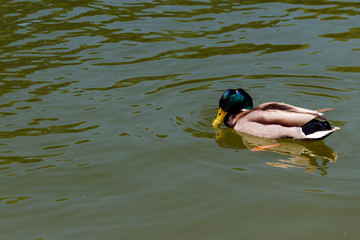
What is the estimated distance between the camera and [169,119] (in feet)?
30.9

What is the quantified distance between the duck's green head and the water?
10.3 inches

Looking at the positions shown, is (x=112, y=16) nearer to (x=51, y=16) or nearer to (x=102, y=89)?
(x=51, y=16)

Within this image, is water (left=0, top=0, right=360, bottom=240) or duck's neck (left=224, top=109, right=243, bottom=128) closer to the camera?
water (left=0, top=0, right=360, bottom=240)

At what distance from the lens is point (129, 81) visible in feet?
36.4

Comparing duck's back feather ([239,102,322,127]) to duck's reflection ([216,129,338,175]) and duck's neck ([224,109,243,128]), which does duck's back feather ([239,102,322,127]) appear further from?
duck's neck ([224,109,243,128])

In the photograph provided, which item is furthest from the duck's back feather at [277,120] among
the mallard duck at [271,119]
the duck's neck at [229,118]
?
the duck's neck at [229,118]

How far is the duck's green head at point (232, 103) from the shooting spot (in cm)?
961

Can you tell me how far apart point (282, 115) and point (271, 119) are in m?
0.18

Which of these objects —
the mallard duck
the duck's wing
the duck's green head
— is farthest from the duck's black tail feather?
the duck's green head

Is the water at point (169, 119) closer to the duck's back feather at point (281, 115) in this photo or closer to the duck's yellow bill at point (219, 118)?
the duck's yellow bill at point (219, 118)

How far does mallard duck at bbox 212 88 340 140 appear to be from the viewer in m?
8.52

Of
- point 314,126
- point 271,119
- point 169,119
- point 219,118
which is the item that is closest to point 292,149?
point 314,126

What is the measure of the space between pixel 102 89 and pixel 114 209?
415 centimetres

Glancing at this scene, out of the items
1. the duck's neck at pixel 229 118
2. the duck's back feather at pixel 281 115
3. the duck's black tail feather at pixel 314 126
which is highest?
the duck's back feather at pixel 281 115
